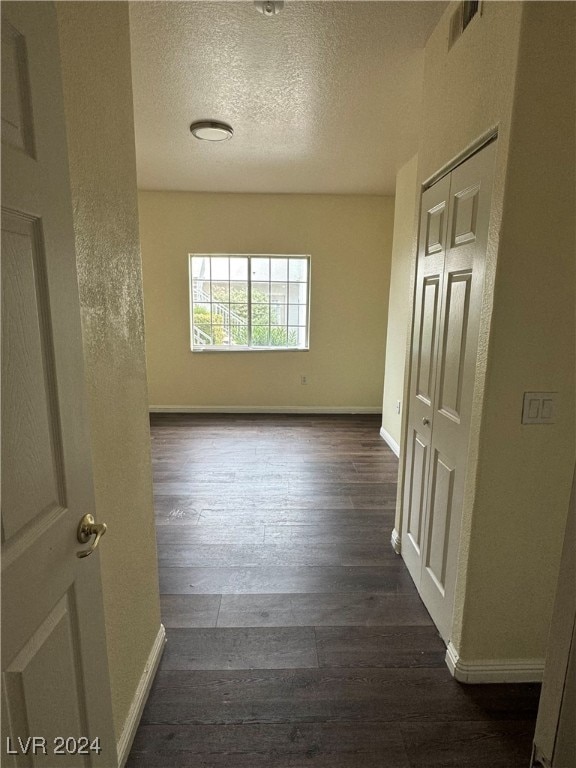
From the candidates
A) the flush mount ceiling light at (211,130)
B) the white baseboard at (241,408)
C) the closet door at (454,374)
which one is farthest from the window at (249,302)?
the closet door at (454,374)

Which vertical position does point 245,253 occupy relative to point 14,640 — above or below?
above

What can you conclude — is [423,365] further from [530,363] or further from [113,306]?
[113,306]

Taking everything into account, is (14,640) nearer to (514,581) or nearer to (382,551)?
(514,581)

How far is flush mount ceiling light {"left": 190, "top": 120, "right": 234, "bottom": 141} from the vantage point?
2926mm

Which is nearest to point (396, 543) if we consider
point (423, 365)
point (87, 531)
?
point (423, 365)

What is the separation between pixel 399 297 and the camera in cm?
425

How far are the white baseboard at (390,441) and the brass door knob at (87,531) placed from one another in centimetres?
348

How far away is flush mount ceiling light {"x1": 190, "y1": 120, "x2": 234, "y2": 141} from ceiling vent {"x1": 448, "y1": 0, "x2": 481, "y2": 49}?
1.73 meters

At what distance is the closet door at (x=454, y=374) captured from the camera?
1.52m

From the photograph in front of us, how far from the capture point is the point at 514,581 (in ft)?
5.17

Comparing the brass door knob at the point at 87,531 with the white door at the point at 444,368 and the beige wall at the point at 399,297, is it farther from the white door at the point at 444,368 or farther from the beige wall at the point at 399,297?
the beige wall at the point at 399,297

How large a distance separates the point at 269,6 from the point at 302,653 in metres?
2.78

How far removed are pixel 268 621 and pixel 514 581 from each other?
1093 mm

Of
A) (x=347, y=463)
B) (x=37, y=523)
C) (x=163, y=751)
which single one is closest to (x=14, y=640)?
(x=37, y=523)
